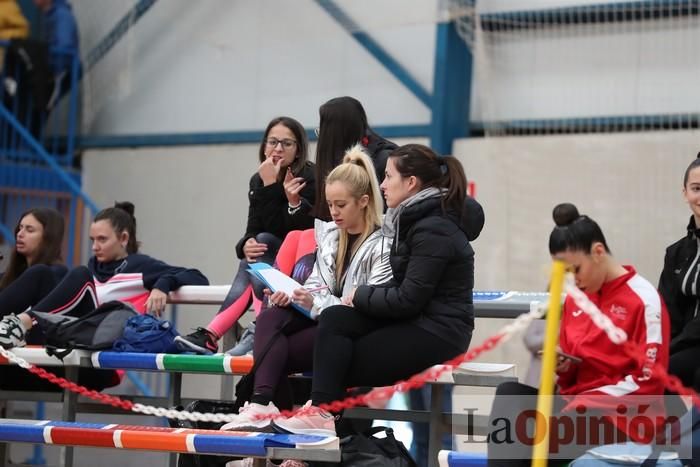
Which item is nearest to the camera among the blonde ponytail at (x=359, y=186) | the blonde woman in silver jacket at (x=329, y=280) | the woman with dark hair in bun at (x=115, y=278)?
the blonde woman in silver jacket at (x=329, y=280)

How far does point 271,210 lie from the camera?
522 cm

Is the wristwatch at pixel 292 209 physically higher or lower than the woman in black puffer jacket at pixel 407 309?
higher

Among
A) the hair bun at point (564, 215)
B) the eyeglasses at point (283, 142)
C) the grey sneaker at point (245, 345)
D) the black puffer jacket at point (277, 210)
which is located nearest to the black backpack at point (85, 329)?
the grey sneaker at point (245, 345)

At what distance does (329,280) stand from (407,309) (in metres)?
0.53

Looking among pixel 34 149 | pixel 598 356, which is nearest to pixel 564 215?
pixel 598 356

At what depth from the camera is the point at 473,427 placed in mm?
4738

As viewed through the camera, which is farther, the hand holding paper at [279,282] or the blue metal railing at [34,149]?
the blue metal railing at [34,149]

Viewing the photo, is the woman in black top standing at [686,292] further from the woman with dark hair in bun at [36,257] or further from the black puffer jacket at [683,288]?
the woman with dark hair in bun at [36,257]

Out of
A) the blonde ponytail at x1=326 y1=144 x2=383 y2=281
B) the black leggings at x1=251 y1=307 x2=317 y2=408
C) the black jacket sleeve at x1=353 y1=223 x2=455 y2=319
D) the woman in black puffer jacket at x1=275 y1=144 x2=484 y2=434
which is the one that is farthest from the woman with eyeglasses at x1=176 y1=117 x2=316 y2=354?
the black jacket sleeve at x1=353 y1=223 x2=455 y2=319

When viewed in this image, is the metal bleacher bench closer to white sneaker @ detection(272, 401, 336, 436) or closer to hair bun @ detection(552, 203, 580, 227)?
white sneaker @ detection(272, 401, 336, 436)

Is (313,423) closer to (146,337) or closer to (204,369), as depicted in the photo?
(204,369)

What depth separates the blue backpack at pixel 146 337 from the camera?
5.12m

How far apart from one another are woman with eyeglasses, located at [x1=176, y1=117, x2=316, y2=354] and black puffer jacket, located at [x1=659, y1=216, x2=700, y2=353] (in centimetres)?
165

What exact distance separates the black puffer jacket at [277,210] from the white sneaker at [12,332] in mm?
1072
